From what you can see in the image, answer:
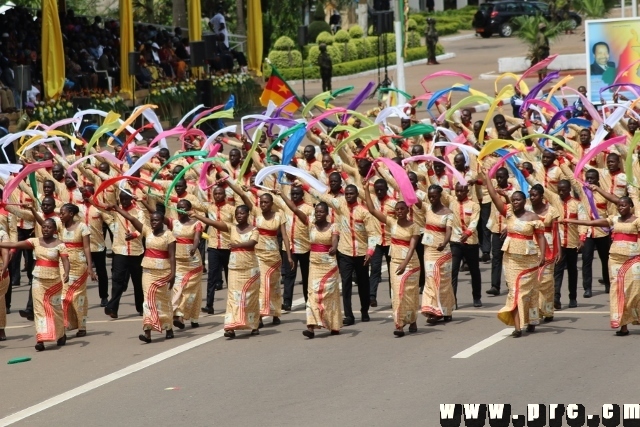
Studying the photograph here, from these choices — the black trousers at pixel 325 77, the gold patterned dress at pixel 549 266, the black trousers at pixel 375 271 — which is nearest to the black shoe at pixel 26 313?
the black trousers at pixel 375 271

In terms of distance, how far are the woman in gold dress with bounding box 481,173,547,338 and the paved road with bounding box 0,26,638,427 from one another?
0.28m

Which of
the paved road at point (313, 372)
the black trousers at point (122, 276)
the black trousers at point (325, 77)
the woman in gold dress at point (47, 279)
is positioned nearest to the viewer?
the paved road at point (313, 372)

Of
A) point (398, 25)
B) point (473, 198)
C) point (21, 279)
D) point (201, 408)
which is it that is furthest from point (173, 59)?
point (201, 408)

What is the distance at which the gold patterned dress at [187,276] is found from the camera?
53.6ft

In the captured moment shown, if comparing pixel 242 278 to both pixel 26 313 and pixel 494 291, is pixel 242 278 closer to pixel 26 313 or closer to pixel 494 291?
pixel 26 313

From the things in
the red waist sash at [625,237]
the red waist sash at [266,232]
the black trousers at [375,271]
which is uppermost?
the red waist sash at [266,232]

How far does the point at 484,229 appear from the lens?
19688 mm

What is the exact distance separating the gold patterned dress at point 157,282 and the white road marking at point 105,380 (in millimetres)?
444

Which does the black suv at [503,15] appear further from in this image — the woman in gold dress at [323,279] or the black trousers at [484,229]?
the woman in gold dress at [323,279]

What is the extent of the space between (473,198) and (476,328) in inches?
116

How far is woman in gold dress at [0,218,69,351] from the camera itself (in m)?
15.4

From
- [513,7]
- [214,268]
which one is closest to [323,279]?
[214,268]

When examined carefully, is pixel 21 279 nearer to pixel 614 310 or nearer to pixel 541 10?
pixel 614 310

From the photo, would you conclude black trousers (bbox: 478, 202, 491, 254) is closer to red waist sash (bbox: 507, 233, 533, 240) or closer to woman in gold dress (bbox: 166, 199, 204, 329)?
red waist sash (bbox: 507, 233, 533, 240)
